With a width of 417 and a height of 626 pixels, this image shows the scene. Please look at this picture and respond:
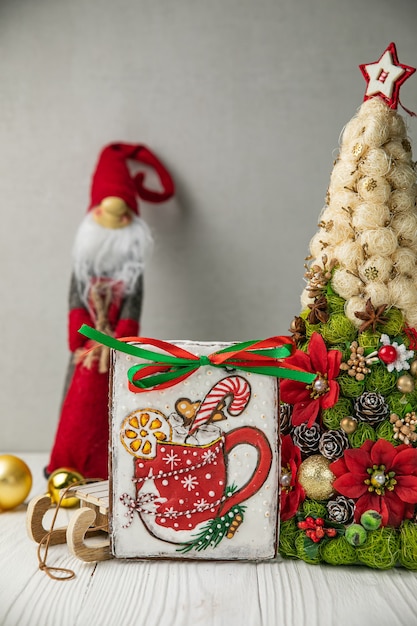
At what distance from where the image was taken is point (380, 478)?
0.91m

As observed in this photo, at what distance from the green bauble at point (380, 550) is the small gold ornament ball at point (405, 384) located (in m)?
0.21

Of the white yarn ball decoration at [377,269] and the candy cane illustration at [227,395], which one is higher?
the white yarn ball decoration at [377,269]

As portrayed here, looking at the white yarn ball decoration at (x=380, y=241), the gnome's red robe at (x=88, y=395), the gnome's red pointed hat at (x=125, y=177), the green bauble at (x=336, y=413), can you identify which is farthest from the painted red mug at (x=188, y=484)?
the gnome's red pointed hat at (x=125, y=177)

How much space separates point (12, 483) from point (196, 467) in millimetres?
513

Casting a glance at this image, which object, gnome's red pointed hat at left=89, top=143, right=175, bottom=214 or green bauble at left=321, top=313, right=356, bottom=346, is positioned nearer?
green bauble at left=321, top=313, right=356, bottom=346

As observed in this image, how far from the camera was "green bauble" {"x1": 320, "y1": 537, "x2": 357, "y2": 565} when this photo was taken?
903mm

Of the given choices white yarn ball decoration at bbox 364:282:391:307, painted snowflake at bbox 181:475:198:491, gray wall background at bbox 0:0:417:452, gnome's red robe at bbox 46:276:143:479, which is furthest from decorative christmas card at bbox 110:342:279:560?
gray wall background at bbox 0:0:417:452

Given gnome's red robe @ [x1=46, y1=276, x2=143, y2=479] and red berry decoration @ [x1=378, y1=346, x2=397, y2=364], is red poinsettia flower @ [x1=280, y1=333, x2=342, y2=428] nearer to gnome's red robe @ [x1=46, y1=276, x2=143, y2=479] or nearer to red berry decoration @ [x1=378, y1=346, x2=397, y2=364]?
red berry decoration @ [x1=378, y1=346, x2=397, y2=364]

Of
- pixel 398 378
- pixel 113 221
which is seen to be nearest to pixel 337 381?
pixel 398 378

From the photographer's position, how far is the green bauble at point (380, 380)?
36.7 inches

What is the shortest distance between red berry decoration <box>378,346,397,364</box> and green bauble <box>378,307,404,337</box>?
28mm

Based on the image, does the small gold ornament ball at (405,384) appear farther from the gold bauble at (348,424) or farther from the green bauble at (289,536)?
the green bauble at (289,536)

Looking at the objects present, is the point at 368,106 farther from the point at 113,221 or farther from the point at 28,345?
the point at 28,345

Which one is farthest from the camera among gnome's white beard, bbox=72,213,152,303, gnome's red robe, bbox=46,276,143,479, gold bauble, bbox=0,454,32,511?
gnome's white beard, bbox=72,213,152,303
